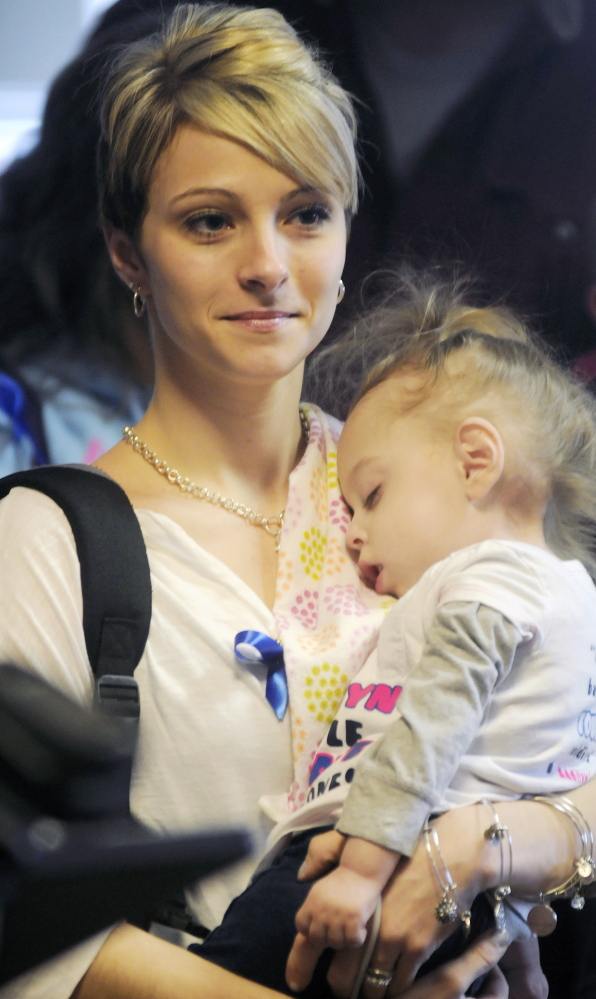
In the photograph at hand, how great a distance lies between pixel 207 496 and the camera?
1.70 metres

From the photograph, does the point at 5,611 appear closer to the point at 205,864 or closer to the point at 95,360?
the point at 205,864

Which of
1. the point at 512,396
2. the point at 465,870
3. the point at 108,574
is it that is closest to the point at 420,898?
the point at 465,870

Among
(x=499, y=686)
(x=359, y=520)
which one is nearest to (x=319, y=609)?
(x=359, y=520)

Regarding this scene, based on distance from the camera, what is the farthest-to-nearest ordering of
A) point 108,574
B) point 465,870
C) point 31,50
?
1. point 31,50
2. point 108,574
3. point 465,870

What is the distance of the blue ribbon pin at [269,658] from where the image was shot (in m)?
1.45

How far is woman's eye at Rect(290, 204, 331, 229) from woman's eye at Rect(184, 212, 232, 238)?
0.11 meters

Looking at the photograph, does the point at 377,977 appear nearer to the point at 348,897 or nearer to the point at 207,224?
the point at 348,897

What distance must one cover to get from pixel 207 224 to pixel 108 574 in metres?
0.59

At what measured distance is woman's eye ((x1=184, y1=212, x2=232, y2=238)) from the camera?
5.26 feet

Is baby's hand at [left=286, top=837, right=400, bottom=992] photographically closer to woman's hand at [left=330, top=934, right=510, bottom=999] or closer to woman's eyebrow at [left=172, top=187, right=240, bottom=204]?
woman's hand at [left=330, top=934, right=510, bottom=999]

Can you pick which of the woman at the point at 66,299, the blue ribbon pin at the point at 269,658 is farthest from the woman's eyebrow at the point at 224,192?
the woman at the point at 66,299

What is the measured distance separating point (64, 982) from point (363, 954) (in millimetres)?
354

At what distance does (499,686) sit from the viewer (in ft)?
4.37

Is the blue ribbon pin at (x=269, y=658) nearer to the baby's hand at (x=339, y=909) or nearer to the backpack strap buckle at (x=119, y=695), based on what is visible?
the backpack strap buckle at (x=119, y=695)
